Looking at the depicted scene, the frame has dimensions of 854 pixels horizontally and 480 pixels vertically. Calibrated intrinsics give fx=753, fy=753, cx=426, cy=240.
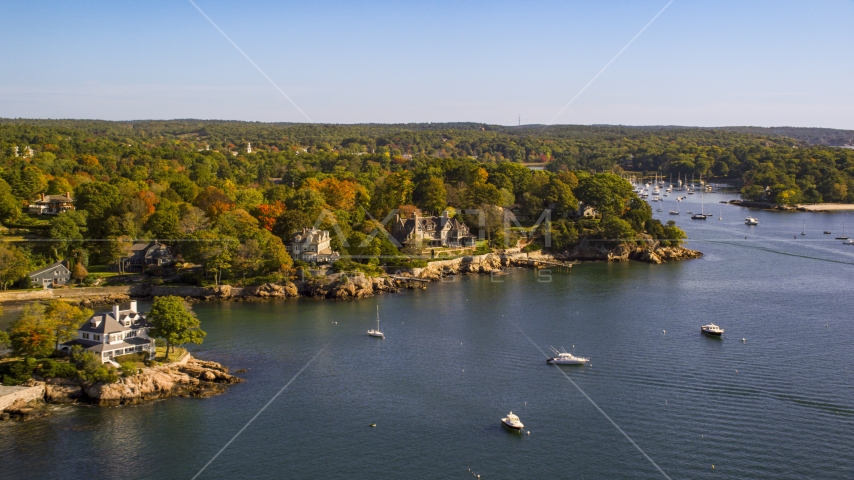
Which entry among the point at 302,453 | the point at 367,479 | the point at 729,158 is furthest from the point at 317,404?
the point at 729,158

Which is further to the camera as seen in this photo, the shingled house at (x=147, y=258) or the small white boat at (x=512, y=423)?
the shingled house at (x=147, y=258)

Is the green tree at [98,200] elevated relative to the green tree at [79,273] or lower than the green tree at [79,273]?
elevated

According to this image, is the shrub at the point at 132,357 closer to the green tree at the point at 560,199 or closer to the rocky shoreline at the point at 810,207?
the green tree at the point at 560,199

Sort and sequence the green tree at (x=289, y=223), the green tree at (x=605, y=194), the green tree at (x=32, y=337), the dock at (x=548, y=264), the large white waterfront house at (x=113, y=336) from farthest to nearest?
the green tree at (x=605, y=194)
the dock at (x=548, y=264)
the green tree at (x=289, y=223)
the large white waterfront house at (x=113, y=336)
the green tree at (x=32, y=337)

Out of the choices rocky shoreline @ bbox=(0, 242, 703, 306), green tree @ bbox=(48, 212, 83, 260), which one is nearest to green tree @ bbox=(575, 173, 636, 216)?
rocky shoreline @ bbox=(0, 242, 703, 306)

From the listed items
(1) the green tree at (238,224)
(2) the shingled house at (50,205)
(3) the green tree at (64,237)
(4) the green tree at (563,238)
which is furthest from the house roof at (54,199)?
(4) the green tree at (563,238)

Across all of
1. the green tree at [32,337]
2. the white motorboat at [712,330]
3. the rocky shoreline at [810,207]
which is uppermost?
the rocky shoreline at [810,207]

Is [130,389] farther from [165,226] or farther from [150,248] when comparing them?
[165,226]
